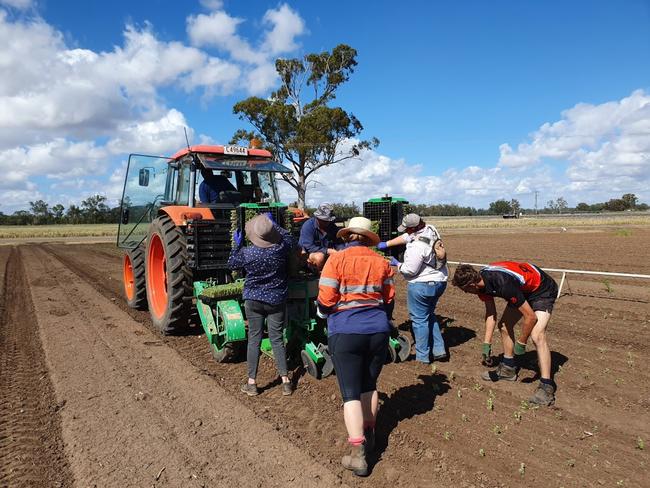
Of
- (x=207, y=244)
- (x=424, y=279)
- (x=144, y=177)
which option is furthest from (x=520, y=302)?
(x=144, y=177)

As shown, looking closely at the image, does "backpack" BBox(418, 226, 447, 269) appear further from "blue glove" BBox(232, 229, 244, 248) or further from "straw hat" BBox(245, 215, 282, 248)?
"blue glove" BBox(232, 229, 244, 248)

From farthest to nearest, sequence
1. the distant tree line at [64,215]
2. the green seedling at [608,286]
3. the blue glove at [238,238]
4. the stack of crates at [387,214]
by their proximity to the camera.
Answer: the distant tree line at [64,215] → the green seedling at [608,286] → the stack of crates at [387,214] → the blue glove at [238,238]

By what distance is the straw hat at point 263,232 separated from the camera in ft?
13.9

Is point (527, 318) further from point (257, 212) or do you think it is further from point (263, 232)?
point (257, 212)

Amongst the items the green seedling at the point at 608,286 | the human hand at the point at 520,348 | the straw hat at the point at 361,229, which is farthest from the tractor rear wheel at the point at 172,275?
the green seedling at the point at 608,286

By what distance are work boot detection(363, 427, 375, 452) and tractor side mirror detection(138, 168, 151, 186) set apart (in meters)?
5.56

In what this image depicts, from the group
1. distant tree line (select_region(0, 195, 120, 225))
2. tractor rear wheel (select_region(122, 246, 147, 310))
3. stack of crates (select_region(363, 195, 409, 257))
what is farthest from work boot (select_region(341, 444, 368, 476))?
distant tree line (select_region(0, 195, 120, 225))

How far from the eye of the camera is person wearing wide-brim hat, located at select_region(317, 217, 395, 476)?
10.1 ft

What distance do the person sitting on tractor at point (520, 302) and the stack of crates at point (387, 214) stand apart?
5.54 ft

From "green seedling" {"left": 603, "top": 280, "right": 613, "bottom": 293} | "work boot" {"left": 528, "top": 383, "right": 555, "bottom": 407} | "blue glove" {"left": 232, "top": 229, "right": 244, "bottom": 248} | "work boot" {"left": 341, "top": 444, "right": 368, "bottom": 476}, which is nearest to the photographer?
"work boot" {"left": 341, "top": 444, "right": 368, "bottom": 476}

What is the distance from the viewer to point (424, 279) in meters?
5.05

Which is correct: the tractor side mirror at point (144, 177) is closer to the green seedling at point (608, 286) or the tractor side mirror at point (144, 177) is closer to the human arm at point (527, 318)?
the human arm at point (527, 318)

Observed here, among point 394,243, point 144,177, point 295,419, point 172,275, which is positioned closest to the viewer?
point 295,419

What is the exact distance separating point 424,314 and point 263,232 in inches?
80.5
